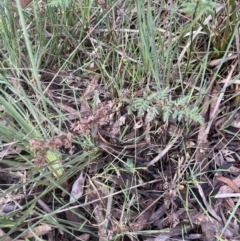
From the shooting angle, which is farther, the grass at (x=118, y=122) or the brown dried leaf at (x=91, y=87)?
the brown dried leaf at (x=91, y=87)

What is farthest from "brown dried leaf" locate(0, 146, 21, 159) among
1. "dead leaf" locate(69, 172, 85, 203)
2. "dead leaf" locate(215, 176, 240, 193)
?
"dead leaf" locate(215, 176, 240, 193)

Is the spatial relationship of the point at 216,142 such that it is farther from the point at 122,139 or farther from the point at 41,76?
the point at 41,76

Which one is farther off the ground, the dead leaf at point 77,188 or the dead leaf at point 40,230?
the dead leaf at point 77,188

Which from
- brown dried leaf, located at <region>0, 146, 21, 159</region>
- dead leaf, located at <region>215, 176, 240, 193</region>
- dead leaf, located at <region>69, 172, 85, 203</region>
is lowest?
dead leaf, located at <region>215, 176, 240, 193</region>

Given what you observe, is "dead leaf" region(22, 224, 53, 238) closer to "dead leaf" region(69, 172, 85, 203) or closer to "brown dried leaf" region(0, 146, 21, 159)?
"dead leaf" region(69, 172, 85, 203)

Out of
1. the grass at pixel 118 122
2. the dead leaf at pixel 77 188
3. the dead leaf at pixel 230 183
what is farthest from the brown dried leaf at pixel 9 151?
the dead leaf at pixel 230 183

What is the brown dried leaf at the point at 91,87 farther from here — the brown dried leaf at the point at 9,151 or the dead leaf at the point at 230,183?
the dead leaf at the point at 230,183
